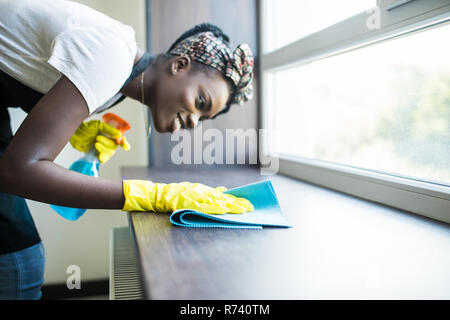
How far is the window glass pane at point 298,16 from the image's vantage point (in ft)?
4.39

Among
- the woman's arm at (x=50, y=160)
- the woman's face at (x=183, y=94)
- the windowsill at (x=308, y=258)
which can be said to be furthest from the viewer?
the woman's face at (x=183, y=94)

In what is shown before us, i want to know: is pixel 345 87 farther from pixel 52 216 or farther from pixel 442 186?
pixel 52 216

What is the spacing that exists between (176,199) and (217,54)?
57cm

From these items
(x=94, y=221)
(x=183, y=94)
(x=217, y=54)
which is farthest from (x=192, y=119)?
(x=94, y=221)

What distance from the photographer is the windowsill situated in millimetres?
461

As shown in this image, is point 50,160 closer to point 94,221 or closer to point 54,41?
point 54,41

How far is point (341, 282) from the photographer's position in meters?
0.49

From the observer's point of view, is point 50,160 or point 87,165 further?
point 87,165

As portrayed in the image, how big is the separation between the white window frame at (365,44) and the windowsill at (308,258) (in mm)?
68

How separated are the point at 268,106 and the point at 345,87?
55 cm

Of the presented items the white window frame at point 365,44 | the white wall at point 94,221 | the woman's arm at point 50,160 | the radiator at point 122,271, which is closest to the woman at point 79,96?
the woman's arm at point 50,160

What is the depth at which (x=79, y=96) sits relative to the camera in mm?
791

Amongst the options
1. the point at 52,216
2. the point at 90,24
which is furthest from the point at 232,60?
the point at 52,216

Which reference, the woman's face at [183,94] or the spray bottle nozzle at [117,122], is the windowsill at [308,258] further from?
the spray bottle nozzle at [117,122]
